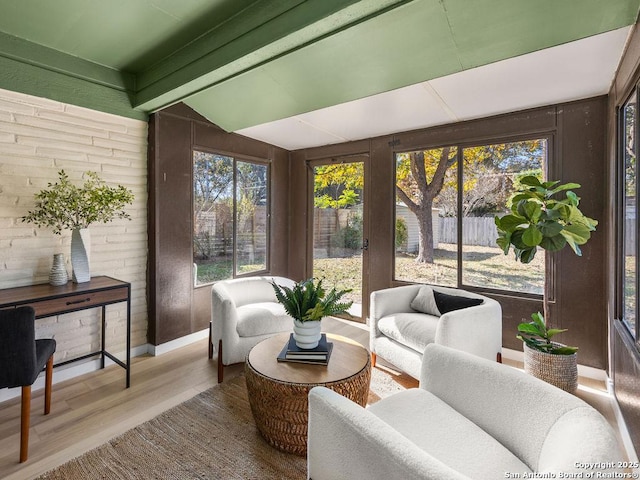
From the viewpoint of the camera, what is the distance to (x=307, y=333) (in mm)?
2055

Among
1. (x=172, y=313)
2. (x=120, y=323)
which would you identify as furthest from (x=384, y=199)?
(x=120, y=323)

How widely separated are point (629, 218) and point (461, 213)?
4.81ft

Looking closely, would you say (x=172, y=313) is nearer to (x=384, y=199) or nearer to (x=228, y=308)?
(x=228, y=308)

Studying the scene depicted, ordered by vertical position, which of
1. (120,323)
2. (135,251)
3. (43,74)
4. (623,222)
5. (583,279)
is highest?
(43,74)

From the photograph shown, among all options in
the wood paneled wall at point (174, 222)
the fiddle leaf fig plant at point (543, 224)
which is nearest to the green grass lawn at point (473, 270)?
the fiddle leaf fig plant at point (543, 224)

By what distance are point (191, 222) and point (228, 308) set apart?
126 cm

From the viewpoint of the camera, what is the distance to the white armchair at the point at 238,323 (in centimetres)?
264

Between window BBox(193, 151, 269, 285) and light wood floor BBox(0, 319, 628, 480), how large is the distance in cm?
104

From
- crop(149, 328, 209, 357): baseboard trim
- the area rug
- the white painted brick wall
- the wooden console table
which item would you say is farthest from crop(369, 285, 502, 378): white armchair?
the white painted brick wall

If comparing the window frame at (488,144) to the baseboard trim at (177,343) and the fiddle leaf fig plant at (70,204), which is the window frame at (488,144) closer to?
the baseboard trim at (177,343)

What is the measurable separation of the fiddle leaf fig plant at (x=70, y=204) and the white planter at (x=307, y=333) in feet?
5.93

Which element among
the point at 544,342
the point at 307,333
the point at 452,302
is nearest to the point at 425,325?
the point at 452,302

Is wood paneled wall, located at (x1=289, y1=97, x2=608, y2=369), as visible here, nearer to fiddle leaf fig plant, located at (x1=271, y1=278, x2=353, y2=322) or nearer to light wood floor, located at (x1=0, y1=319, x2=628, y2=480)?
light wood floor, located at (x1=0, y1=319, x2=628, y2=480)

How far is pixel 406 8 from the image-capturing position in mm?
1807
